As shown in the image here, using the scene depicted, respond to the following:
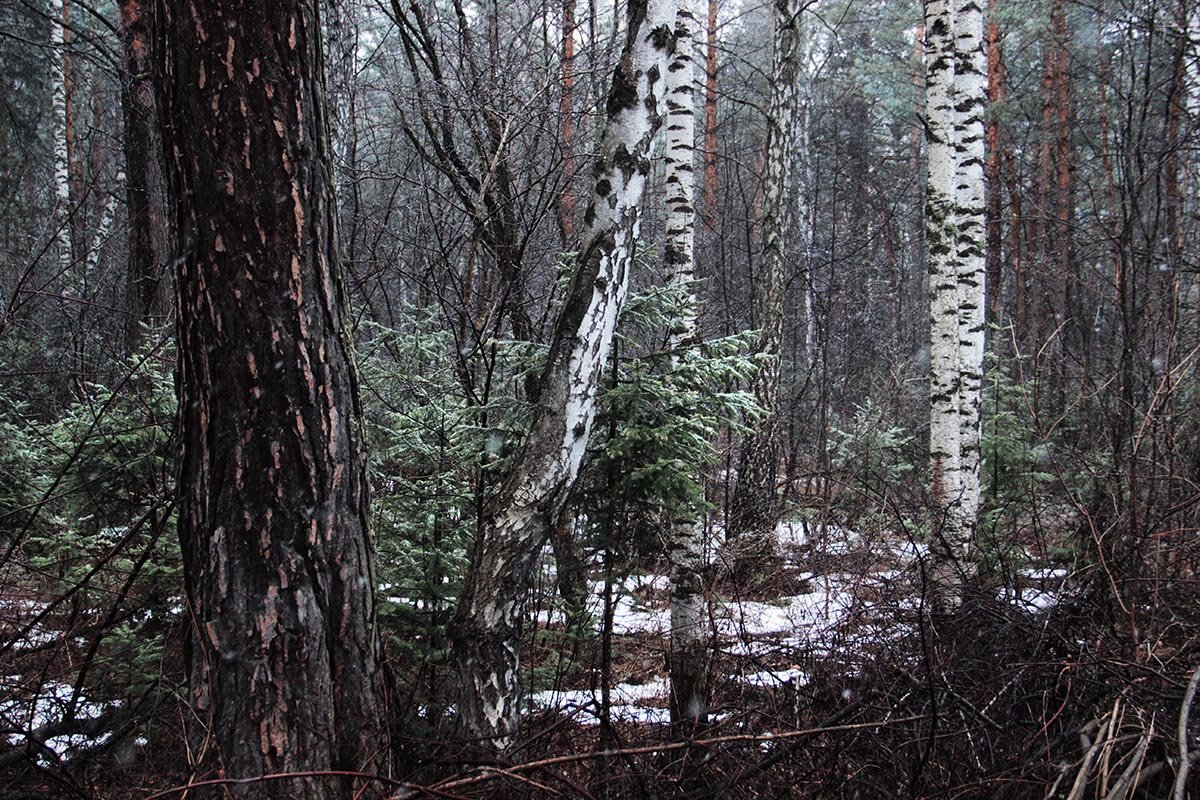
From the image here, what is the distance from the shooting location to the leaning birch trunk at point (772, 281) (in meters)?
7.84

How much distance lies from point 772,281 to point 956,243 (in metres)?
2.37

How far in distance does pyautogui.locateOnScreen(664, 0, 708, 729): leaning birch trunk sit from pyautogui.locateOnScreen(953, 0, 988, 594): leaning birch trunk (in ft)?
7.50

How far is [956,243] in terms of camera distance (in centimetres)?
645

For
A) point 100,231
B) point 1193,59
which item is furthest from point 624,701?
point 100,231

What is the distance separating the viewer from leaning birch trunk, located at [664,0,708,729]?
13.3ft

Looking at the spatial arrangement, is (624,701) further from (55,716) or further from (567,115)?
(567,115)

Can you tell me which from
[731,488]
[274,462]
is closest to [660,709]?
[274,462]

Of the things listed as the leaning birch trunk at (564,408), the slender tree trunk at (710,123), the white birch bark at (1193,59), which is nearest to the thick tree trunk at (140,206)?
the leaning birch trunk at (564,408)

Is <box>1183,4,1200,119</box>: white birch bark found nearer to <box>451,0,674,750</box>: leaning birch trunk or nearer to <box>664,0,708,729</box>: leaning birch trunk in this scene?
<box>664,0,708,729</box>: leaning birch trunk

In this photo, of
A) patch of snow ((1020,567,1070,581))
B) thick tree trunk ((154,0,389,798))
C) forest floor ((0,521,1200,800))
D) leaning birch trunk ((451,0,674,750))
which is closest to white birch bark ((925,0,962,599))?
patch of snow ((1020,567,1070,581))

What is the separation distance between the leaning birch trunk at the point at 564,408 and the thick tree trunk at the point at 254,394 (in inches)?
34.3

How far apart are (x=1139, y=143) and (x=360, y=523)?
5.42m

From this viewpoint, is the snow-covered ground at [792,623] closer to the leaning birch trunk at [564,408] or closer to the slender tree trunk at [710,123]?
the leaning birch trunk at [564,408]

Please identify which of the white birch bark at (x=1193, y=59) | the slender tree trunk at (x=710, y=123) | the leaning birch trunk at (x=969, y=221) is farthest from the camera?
the slender tree trunk at (x=710, y=123)
